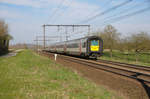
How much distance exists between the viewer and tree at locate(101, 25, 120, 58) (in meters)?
33.9

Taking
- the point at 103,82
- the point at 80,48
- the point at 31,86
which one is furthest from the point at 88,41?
the point at 31,86

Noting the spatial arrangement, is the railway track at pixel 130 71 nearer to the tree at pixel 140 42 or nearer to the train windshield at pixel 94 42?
the train windshield at pixel 94 42

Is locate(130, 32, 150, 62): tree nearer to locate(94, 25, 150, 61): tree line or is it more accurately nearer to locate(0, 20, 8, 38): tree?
locate(94, 25, 150, 61): tree line

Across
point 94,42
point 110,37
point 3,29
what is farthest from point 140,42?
point 3,29

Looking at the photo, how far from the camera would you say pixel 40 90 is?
7602 mm

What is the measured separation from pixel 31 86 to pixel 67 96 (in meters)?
2.27

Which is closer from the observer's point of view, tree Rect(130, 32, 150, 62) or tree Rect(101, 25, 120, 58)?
tree Rect(130, 32, 150, 62)

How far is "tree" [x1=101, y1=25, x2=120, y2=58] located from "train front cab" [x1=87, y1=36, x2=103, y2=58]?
11.0 meters

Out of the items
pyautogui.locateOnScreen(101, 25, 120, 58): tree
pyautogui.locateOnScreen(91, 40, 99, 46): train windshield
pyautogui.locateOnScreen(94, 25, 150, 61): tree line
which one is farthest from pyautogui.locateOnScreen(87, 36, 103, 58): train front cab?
pyautogui.locateOnScreen(101, 25, 120, 58): tree

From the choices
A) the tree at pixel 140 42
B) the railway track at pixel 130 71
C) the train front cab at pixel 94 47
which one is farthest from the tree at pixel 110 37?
the railway track at pixel 130 71

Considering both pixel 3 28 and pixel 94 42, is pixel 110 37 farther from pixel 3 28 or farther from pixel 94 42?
pixel 3 28

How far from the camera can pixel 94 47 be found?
22.7 metres

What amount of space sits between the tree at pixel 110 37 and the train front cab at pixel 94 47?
434 inches

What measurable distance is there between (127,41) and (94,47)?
9322 millimetres
